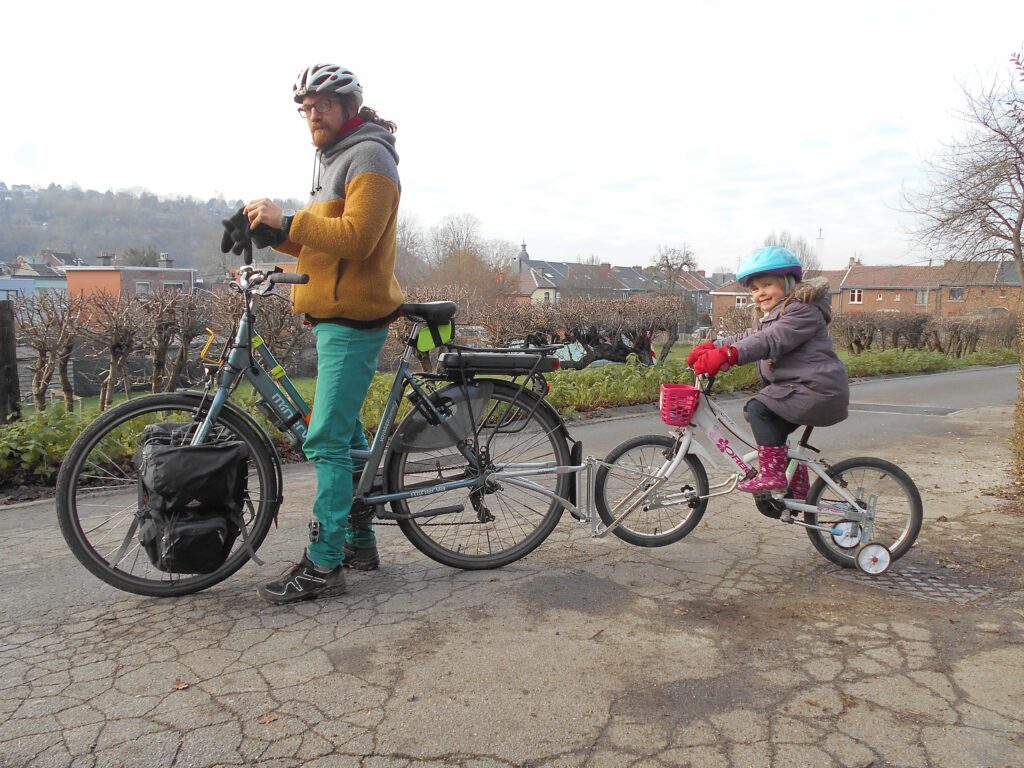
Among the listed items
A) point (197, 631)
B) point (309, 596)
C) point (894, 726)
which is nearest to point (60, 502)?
point (197, 631)

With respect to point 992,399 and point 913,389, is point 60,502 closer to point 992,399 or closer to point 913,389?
point 992,399

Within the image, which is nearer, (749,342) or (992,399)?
(749,342)

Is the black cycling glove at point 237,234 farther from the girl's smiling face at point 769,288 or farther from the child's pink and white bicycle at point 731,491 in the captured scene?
the girl's smiling face at point 769,288

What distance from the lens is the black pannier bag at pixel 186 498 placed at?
3271mm

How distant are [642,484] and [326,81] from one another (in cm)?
250

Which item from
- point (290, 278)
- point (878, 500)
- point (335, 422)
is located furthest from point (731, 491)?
point (290, 278)

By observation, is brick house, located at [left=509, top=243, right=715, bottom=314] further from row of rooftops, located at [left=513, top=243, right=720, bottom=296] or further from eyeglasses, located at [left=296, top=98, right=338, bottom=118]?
eyeglasses, located at [left=296, top=98, right=338, bottom=118]

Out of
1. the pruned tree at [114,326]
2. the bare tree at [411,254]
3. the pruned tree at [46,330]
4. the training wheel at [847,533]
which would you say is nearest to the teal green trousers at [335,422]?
the training wheel at [847,533]

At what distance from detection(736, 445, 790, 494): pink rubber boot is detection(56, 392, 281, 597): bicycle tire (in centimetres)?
239

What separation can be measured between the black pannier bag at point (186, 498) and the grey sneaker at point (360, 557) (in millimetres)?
663

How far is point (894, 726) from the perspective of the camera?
2.52m

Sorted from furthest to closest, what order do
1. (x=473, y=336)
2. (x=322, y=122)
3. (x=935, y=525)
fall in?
(x=473, y=336), (x=935, y=525), (x=322, y=122)

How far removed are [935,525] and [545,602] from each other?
9.26 ft

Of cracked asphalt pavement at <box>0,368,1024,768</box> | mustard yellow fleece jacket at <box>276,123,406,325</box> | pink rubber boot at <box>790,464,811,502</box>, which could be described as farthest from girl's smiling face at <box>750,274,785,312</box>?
mustard yellow fleece jacket at <box>276,123,406,325</box>
